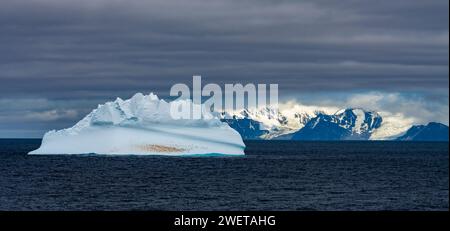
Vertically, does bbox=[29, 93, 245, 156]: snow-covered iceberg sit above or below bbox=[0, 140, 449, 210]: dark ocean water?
above

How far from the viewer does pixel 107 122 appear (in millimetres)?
82312

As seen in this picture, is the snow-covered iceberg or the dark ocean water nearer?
the dark ocean water

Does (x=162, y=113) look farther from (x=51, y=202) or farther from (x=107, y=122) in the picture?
(x=51, y=202)

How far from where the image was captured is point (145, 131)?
3317 inches

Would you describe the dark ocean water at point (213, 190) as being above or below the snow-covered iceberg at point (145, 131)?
below

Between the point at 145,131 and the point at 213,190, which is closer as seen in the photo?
the point at 213,190

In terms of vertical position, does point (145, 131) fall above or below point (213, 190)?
above

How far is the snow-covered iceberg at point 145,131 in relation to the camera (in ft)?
269

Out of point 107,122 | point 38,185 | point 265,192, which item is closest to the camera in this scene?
point 265,192

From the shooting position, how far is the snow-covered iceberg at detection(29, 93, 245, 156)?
8194 cm

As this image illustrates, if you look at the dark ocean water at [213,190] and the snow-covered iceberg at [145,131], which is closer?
the dark ocean water at [213,190]
